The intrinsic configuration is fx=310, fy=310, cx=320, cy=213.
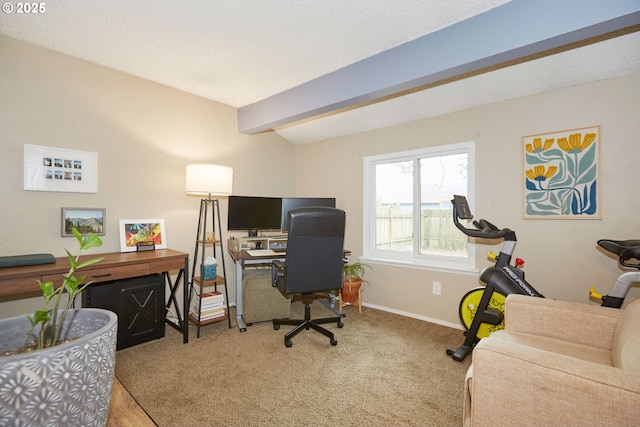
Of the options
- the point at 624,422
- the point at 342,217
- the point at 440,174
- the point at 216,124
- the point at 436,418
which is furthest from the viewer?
the point at 216,124

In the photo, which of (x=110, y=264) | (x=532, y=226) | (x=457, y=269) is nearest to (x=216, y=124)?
(x=110, y=264)

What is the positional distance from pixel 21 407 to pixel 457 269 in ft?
10.2

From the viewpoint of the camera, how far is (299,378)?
6.88ft

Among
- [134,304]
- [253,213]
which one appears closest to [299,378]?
[134,304]

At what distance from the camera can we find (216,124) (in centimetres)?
348

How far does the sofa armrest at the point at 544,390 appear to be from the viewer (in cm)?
95

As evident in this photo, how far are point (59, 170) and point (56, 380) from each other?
8.74 ft

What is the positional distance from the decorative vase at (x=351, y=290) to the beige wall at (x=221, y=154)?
244 mm

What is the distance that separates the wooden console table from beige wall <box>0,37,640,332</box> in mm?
348

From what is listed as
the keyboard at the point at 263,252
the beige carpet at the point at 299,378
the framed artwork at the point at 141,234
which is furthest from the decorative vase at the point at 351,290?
the framed artwork at the point at 141,234

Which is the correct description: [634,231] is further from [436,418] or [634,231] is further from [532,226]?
[436,418]

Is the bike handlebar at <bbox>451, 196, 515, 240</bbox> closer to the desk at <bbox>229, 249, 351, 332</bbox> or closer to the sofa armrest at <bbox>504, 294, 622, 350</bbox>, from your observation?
the sofa armrest at <bbox>504, 294, 622, 350</bbox>

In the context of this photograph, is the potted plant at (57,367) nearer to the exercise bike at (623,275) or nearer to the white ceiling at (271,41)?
the white ceiling at (271,41)

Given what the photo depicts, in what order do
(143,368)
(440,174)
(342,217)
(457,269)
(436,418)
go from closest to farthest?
(436,418) < (143,368) < (342,217) < (457,269) < (440,174)
